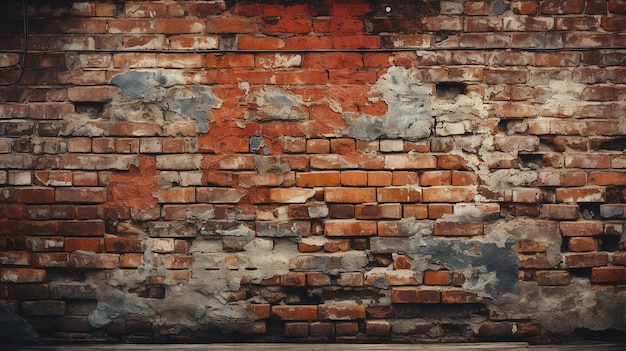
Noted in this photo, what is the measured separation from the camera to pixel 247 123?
7.80 feet

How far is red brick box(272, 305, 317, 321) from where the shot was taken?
237 cm

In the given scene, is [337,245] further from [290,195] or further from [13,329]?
[13,329]

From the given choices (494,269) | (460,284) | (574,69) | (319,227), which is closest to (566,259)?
(494,269)

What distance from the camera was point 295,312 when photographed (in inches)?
93.6

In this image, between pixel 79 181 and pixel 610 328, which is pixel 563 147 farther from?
pixel 79 181

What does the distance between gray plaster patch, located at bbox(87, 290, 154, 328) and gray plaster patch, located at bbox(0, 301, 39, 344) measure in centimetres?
38

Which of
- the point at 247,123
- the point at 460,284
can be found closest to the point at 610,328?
the point at 460,284

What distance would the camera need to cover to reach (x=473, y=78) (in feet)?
7.77

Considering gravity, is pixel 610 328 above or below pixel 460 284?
below

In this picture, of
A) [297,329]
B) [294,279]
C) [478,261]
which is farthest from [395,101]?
[297,329]

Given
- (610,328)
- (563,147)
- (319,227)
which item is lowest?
(610,328)

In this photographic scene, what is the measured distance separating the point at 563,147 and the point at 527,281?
2.32ft

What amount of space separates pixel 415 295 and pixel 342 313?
382 millimetres

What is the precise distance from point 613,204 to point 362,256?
1.31m
